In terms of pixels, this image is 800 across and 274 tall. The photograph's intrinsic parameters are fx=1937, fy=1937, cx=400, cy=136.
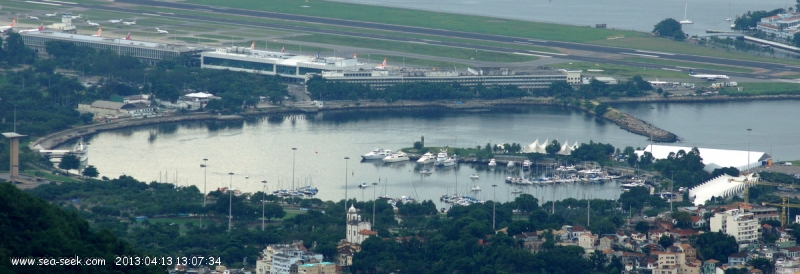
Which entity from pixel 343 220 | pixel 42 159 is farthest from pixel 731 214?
pixel 42 159

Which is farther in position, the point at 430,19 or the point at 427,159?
the point at 430,19

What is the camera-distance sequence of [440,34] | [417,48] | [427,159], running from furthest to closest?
[440,34] → [417,48] → [427,159]

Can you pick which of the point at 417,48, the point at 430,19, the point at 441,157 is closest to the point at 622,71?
the point at 417,48

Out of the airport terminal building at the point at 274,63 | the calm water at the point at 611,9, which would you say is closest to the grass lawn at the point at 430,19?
the calm water at the point at 611,9

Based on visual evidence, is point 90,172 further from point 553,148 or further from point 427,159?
point 553,148

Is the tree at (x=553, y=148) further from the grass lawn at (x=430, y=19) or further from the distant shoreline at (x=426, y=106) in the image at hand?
the grass lawn at (x=430, y=19)

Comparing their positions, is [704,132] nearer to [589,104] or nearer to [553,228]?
[589,104]
